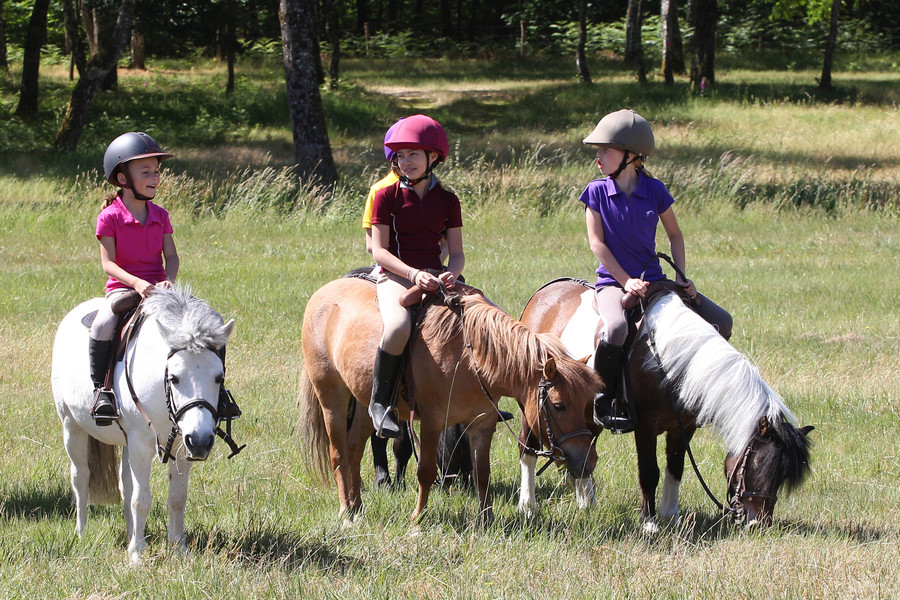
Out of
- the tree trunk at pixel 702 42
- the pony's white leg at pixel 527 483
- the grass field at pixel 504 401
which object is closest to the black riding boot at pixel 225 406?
the grass field at pixel 504 401

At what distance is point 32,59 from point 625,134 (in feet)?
84.0

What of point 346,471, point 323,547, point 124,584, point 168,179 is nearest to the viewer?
point 124,584

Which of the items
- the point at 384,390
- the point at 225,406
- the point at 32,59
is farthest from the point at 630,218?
the point at 32,59

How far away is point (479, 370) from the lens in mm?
4848

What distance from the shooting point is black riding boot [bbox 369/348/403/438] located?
494 centimetres

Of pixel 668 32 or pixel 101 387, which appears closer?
pixel 101 387

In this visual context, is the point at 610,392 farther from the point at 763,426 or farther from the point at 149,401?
the point at 149,401

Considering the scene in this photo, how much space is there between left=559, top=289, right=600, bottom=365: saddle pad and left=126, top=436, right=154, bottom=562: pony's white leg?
2.57 metres

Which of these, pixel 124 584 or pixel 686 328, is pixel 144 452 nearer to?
pixel 124 584

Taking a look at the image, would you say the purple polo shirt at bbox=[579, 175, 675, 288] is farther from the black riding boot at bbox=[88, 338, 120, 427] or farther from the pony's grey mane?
the black riding boot at bbox=[88, 338, 120, 427]

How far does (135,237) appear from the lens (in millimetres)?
4840

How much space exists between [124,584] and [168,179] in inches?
525

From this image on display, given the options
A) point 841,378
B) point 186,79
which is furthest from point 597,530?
point 186,79

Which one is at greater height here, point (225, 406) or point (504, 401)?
point (225, 406)
